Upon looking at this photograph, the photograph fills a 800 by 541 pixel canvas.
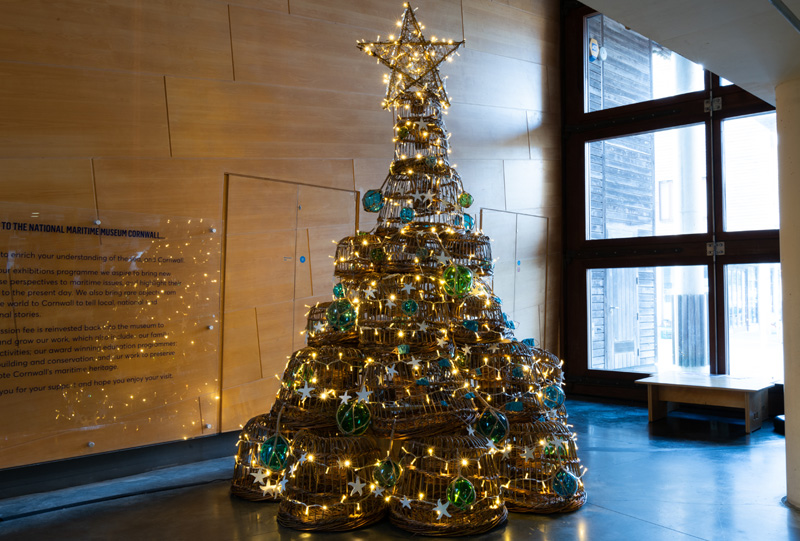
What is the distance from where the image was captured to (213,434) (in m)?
5.80

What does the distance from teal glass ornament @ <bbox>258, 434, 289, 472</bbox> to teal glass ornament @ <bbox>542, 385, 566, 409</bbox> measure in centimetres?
182

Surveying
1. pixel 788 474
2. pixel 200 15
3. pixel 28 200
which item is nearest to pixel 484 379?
pixel 788 474

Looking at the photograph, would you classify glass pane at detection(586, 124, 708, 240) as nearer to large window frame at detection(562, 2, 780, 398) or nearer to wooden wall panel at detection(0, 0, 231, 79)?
large window frame at detection(562, 2, 780, 398)

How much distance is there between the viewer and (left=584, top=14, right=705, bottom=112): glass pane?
8.62 m

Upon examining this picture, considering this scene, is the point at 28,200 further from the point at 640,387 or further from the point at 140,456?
the point at 640,387

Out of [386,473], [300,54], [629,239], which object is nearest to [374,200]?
[386,473]

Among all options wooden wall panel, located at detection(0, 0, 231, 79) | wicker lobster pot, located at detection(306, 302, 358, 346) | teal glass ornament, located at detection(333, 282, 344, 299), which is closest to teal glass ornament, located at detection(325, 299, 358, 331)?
wicker lobster pot, located at detection(306, 302, 358, 346)

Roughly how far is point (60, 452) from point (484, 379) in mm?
3164

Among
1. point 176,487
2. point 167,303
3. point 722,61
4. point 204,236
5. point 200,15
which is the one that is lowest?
point 176,487

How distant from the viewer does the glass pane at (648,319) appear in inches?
326

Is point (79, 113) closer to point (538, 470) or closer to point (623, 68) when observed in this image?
point (538, 470)

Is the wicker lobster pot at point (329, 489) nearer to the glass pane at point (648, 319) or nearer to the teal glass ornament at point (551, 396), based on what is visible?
the teal glass ornament at point (551, 396)

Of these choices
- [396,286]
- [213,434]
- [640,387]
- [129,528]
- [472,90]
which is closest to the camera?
[129,528]

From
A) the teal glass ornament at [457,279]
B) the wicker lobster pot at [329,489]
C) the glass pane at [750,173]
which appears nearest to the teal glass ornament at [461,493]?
the wicker lobster pot at [329,489]
